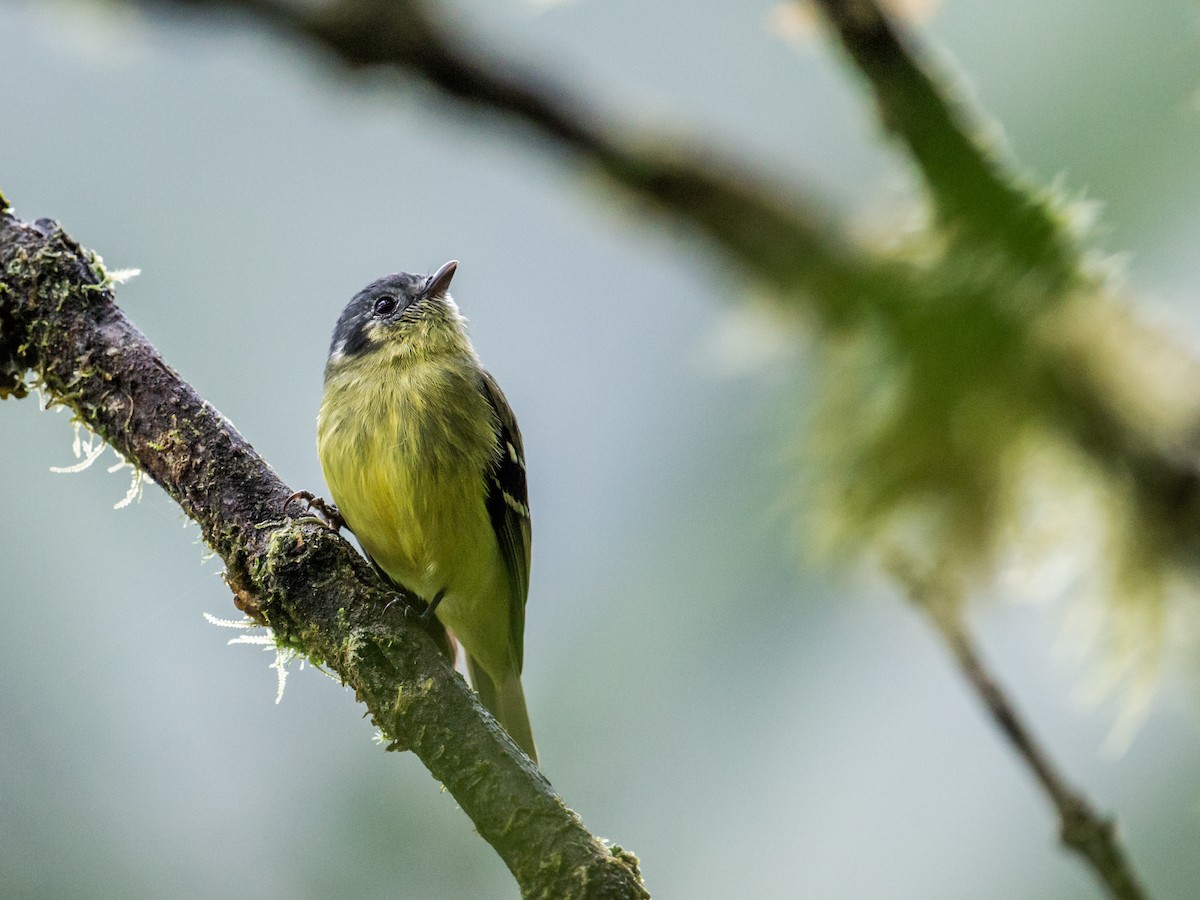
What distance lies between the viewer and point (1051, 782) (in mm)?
1282

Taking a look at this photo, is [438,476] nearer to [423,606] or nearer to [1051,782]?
[423,606]

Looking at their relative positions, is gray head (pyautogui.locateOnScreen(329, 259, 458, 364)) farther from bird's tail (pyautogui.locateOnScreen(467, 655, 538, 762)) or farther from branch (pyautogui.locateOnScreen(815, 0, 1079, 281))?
branch (pyautogui.locateOnScreen(815, 0, 1079, 281))

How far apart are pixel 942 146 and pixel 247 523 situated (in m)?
2.06

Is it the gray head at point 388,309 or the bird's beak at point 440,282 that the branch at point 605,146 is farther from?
the bird's beak at point 440,282

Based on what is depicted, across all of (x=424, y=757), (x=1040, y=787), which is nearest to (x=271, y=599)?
(x=424, y=757)

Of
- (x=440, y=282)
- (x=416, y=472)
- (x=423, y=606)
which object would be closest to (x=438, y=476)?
(x=416, y=472)

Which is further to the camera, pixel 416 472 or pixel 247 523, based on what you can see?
pixel 416 472

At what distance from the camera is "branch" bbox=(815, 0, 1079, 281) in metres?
0.78

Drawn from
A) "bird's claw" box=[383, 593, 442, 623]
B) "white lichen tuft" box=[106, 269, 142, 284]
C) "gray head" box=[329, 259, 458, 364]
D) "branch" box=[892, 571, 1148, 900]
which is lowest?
"branch" box=[892, 571, 1148, 900]

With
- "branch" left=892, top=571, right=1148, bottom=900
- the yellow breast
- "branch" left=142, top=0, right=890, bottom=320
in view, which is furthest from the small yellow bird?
"branch" left=142, top=0, right=890, bottom=320

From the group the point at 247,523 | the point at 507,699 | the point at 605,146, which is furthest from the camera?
the point at 507,699

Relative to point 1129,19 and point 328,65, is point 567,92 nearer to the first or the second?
point 328,65

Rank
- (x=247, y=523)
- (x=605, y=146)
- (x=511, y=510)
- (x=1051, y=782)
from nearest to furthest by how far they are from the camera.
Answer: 1. (x=605, y=146)
2. (x=1051, y=782)
3. (x=247, y=523)
4. (x=511, y=510)

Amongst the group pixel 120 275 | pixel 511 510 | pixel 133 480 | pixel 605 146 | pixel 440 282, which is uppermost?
pixel 440 282
